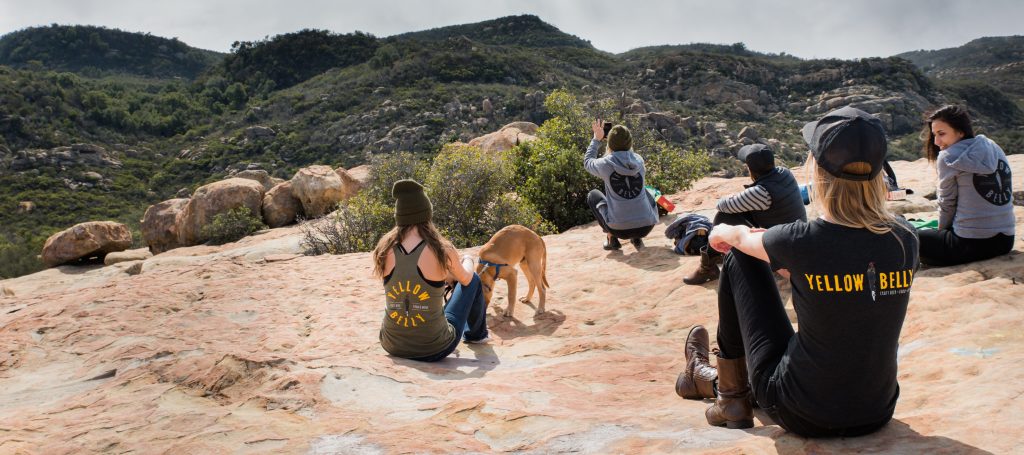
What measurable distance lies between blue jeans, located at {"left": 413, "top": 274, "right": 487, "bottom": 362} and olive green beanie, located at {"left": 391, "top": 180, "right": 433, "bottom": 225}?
81 cm

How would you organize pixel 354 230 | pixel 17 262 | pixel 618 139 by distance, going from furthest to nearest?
pixel 17 262
pixel 354 230
pixel 618 139

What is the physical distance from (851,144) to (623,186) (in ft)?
16.2

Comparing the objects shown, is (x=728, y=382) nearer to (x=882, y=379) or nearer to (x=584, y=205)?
(x=882, y=379)

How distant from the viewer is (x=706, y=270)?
19.1 feet

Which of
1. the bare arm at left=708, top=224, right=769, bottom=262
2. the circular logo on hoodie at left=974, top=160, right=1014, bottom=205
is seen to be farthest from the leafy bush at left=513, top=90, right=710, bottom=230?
the bare arm at left=708, top=224, right=769, bottom=262

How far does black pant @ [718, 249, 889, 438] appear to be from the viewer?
2.66m

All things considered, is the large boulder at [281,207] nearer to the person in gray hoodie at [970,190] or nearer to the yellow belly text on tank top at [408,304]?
the yellow belly text on tank top at [408,304]

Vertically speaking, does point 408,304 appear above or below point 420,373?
above

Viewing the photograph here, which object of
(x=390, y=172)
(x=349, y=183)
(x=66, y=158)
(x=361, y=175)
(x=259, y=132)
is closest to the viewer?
(x=390, y=172)

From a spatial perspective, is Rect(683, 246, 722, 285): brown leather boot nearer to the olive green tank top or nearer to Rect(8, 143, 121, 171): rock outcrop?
the olive green tank top

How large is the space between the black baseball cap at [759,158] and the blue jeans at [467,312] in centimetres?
257

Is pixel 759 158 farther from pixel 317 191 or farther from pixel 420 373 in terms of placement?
pixel 317 191

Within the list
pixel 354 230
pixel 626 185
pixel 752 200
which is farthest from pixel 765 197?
pixel 354 230

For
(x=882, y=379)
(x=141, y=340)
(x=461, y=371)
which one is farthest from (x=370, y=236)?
(x=882, y=379)
